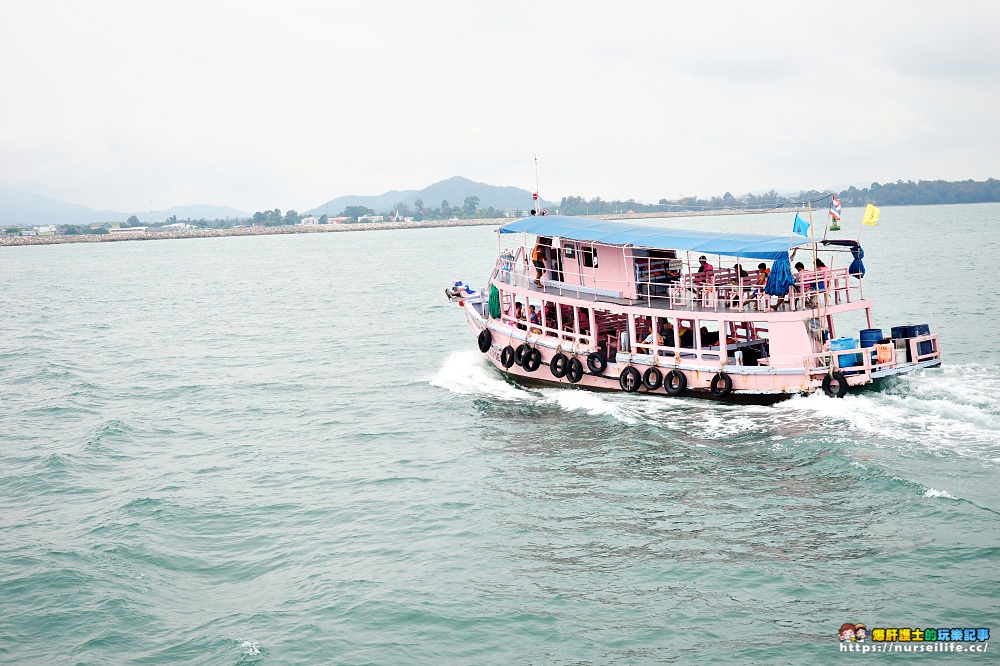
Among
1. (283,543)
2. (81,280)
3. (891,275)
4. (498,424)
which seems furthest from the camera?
(81,280)

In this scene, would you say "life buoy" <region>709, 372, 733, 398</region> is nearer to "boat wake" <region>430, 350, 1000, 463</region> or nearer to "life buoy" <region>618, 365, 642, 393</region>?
"boat wake" <region>430, 350, 1000, 463</region>

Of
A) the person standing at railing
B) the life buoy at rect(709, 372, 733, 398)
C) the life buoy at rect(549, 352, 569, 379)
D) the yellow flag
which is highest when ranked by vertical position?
the yellow flag

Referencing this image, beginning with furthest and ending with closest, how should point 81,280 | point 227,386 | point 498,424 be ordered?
point 81,280 < point 227,386 < point 498,424

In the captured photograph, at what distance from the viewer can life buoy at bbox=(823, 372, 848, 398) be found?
913 inches

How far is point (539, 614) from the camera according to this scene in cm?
1443

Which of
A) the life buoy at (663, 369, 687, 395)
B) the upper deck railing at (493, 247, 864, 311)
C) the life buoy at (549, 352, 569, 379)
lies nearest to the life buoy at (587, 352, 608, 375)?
the life buoy at (549, 352, 569, 379)

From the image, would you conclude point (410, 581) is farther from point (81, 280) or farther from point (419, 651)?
point (81, 280)

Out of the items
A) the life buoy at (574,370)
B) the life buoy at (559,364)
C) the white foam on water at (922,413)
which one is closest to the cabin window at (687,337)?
the life buoy at (574,370)

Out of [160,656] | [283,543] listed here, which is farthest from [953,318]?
[160,656]

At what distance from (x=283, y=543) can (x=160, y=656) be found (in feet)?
13.3

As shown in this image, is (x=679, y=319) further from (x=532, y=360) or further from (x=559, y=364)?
(x=532, y=360)

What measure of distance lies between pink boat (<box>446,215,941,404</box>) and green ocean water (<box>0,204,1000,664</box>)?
2.92 ft

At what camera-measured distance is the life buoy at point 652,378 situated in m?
25.4

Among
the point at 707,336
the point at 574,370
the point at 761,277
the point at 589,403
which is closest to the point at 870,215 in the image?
the point at 761,277
